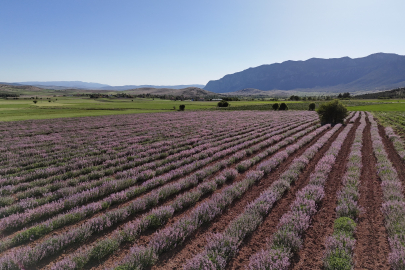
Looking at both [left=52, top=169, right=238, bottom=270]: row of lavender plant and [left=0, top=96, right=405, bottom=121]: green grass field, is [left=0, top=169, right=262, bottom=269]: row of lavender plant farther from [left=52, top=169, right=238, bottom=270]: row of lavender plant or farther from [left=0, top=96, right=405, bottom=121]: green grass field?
[left=0, top=96, right=405, bottom=121]: green grass field

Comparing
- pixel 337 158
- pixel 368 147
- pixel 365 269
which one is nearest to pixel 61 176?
pixel 365 269

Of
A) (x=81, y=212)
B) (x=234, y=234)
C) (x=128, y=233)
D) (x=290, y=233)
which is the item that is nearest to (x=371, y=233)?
(x=290, y=233)

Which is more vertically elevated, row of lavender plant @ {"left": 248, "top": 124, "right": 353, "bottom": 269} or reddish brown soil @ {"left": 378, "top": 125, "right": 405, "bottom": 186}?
reddish brown soil @ {"left": 378, "top": 125, "right": 405, "bottom": 186}

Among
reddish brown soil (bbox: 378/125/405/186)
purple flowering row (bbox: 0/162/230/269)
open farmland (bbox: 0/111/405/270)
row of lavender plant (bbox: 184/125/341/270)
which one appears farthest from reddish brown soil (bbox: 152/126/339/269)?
reddish brown soil (bbox: 378/125/405/186)

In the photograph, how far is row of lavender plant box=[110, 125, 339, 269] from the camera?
12.4 ft

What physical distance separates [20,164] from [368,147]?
25594mm

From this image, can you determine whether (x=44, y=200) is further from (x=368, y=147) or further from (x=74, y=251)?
(x=368, y=147)

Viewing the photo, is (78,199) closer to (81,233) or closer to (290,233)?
(81,233)

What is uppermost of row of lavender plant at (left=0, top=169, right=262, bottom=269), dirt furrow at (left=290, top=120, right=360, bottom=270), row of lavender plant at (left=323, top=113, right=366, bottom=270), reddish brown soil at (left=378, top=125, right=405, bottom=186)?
reddish brown soil at (left=378, top=125, right=405, bottom=186)

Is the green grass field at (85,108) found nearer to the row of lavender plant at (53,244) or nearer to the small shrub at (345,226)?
the row of lavender plant at (53,244)

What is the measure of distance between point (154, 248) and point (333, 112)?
36315 mm

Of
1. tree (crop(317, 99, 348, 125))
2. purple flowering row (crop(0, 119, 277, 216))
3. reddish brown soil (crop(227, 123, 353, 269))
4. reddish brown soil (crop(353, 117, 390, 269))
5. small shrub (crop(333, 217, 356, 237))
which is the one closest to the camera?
reddish brown soil (crop(353, 117, 390, 269))

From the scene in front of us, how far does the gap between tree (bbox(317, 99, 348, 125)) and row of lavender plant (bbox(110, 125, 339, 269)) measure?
3469cm

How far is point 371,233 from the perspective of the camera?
504cm
